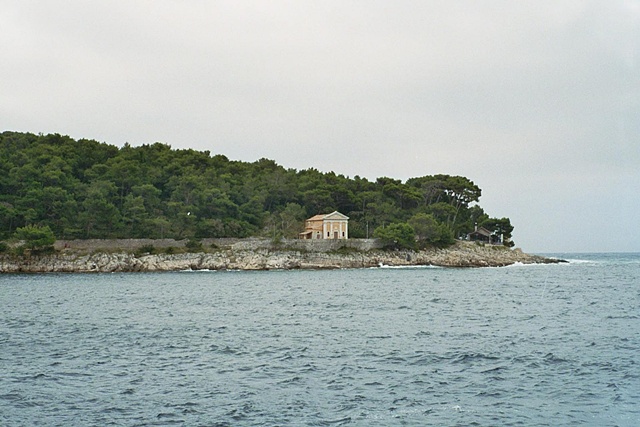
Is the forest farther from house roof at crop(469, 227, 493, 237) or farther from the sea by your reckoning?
the sea

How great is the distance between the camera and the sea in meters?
12.2

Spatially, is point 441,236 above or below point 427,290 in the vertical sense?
above

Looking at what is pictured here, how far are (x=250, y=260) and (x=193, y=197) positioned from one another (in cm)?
1605

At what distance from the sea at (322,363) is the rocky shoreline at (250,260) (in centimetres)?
3203

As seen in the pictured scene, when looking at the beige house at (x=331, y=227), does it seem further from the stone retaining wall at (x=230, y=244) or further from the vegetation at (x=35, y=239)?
the vegetation at (x=35, y=239)

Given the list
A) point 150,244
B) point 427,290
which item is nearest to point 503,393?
point 427,290

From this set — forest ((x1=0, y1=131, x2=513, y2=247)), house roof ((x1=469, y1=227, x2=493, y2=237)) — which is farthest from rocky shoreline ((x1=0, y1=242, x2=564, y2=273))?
house roof ((x1=469, y1=227, x2=493, y2=237))

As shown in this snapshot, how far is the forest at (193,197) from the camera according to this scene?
70375mm

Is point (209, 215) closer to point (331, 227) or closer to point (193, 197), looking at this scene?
point (193, 197)

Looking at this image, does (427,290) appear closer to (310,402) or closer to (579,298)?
(579,298)

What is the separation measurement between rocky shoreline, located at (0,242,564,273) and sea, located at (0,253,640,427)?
32.0 metres

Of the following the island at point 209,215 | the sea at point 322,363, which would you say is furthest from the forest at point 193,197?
the sea at point 322,363

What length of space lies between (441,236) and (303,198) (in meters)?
21.4

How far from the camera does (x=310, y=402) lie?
12.9 metres
